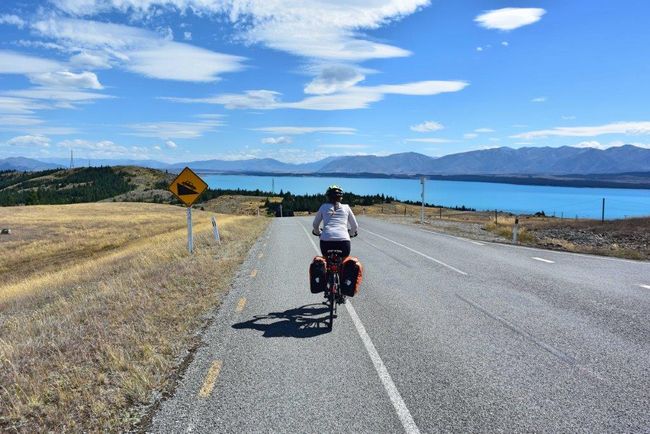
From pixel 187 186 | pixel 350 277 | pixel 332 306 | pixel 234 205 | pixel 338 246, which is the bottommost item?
pixel 234 205

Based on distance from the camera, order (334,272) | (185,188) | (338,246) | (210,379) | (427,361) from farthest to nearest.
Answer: (185,188), (338,246), (334,272), (427,361), (210,379)

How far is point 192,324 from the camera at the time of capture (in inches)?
306

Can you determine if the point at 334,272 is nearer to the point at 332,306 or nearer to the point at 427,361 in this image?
the point at 332,306

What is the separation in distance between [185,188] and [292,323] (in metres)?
10.2

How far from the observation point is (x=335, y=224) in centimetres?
835

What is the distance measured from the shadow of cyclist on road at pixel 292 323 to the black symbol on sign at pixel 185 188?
9183mm

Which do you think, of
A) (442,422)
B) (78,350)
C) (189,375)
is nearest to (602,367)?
(442,422)

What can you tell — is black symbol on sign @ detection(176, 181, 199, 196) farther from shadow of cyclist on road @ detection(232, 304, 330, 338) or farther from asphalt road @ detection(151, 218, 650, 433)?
shadow of cyclist on road @ detection(232, 304, 330, 338)

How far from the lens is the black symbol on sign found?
54.7ft

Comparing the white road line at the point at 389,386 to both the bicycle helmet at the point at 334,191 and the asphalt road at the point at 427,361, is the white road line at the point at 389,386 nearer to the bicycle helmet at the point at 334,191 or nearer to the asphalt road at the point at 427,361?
the asphalt road at the point at 427,361

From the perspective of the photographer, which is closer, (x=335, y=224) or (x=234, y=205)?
(x=335, y=224)

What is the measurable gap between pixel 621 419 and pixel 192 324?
5873mm

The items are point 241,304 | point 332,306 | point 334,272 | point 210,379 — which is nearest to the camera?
point 210,379

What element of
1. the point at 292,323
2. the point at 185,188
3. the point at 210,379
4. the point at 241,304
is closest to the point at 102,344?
the point at 210,379
